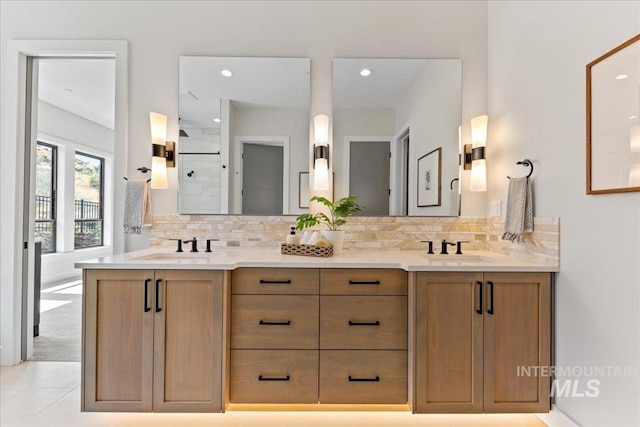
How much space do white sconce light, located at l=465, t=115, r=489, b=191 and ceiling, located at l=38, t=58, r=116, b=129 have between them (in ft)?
10.5

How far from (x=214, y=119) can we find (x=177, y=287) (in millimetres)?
1307

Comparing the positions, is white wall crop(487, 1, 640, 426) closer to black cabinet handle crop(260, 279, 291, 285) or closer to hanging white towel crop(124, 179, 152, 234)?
black cabinet handle crop(260, 279, 291, 285)

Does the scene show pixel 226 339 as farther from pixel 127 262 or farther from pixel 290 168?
pixel 290 168

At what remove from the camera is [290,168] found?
2.70 meters

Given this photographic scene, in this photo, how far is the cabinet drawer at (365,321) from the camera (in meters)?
2.00

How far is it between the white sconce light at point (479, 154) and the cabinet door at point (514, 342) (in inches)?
32.3

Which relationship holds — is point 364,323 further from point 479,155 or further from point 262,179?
point 479,155

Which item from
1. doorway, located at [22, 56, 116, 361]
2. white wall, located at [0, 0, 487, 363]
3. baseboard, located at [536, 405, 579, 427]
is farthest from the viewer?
doorway, located at [22, 56, 116, 361]

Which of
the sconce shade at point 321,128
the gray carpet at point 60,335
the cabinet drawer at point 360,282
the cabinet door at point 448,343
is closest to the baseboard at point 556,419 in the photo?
the cabinet door at point 448,343

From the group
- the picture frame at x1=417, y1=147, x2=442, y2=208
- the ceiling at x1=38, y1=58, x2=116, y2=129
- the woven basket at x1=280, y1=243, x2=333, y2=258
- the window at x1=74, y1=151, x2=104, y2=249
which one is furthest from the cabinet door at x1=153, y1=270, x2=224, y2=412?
the window at x1=74, y1=151, x2=104, y2=249

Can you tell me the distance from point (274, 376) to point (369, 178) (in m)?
1.46

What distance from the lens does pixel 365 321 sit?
2.01 metres

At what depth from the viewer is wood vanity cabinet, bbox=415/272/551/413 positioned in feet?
6.27

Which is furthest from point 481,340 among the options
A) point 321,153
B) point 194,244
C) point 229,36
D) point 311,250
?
point 229,36
